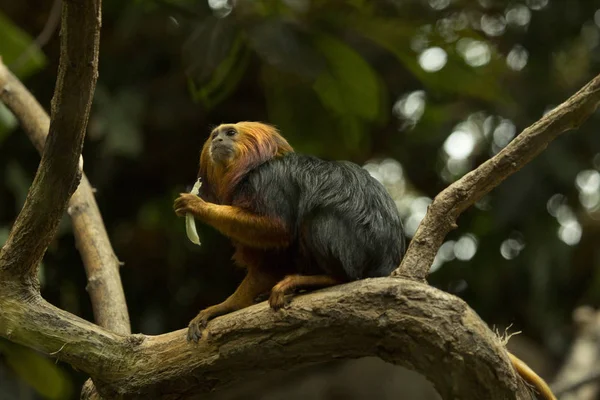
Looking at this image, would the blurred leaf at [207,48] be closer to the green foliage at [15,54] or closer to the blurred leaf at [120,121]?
the blurred leaf at [120,121]

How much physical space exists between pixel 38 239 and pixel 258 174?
0.79 metres

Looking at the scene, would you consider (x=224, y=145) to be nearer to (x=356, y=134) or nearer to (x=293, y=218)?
(x=293, y=218)

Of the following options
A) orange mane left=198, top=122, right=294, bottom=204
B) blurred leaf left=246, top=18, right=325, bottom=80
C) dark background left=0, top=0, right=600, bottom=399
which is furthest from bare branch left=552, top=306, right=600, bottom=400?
orange mane left=198, top=122, right=294, bottom=204

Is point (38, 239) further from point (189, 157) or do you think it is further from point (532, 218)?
point (532, 218)

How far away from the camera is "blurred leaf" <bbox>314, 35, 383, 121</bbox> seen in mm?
4949

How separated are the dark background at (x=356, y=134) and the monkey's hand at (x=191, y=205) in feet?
6.59

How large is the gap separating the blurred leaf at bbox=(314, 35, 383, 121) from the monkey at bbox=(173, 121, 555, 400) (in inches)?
77.2

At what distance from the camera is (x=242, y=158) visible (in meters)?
3.05

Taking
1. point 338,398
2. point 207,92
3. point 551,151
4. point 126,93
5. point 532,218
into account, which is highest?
point 126,93

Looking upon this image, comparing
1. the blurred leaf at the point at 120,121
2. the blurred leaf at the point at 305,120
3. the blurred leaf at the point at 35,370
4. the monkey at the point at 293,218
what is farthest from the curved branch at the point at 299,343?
the blurred leaf at the point at 305,120

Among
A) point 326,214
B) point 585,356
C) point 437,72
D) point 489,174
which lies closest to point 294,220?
point 326,214

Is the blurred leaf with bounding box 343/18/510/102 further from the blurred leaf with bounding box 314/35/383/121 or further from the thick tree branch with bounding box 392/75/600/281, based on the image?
the thick tree branch with bounding box 392/75/600/281

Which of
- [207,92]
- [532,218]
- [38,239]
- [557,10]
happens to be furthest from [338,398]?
[38,239]

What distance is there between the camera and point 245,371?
2729 mm
